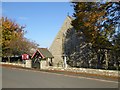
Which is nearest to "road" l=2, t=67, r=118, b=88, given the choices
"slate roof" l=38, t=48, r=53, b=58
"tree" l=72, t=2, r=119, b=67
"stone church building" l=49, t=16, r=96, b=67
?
"tree" l=72, t=2, r=119, b=67

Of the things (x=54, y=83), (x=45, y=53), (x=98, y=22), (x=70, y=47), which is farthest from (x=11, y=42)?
(x=54, y=83)

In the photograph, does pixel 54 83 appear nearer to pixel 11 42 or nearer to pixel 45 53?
pixel 45 53

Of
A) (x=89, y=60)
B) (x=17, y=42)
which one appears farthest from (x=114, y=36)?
(x=17, y=42)

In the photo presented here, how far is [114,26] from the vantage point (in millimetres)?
26047

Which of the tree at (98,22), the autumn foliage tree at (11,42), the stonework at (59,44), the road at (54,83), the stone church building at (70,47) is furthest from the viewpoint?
the autumn foliage tree at (11,42)

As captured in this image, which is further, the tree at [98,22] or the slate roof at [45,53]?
the slate roof at [45,53]

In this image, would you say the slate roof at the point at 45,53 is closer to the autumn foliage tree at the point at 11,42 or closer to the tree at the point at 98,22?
the autumn foliage tree at the point at 11,42

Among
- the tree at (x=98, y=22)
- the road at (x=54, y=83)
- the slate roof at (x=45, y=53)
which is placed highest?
the tree at (x=98, y=22)

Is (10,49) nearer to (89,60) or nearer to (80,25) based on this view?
(89,60)

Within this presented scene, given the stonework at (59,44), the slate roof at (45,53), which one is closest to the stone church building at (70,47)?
the stonework at (59,44)

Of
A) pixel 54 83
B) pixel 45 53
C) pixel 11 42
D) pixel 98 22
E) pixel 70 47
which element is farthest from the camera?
pixel 11 42

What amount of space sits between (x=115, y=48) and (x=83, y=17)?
15.2 feet

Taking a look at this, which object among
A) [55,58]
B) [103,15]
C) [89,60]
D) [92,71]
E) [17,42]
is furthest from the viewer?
[17,42]

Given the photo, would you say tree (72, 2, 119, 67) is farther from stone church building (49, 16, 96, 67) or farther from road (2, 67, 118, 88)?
stone church building (49, 16, 96, 67)
